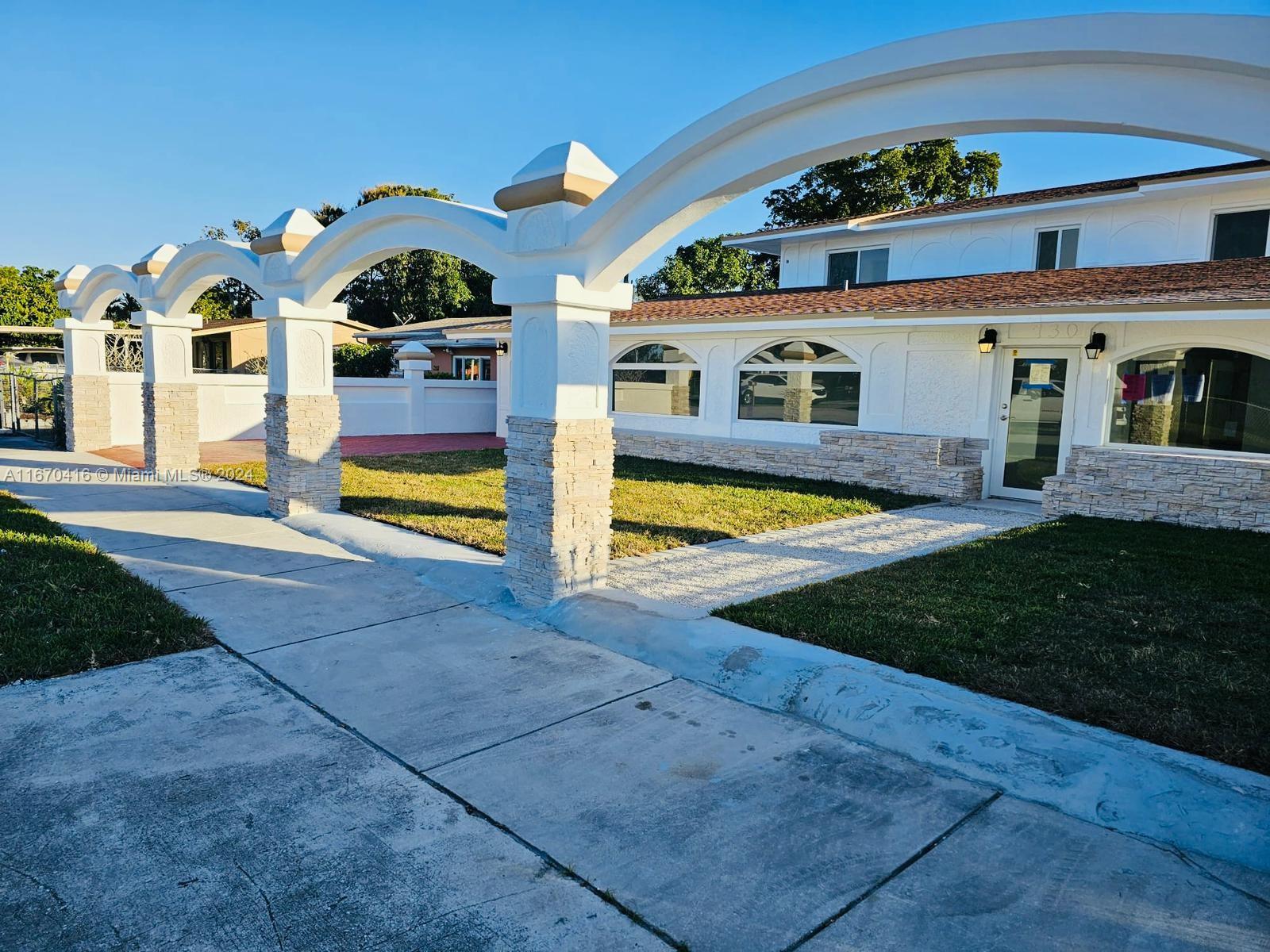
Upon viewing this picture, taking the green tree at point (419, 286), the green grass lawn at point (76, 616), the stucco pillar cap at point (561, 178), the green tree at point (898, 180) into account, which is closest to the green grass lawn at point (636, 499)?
the green grass lawn at point (76, 616)

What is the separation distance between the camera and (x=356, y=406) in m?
20.7

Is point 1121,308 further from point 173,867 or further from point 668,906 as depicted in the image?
point 173,867

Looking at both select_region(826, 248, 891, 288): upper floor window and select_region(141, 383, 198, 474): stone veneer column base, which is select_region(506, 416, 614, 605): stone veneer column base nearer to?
select_region(141, 383, 198, 474): stone veneer column base

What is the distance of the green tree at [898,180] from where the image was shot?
3259cm

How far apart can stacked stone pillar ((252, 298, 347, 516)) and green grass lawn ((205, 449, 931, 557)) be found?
645 mm

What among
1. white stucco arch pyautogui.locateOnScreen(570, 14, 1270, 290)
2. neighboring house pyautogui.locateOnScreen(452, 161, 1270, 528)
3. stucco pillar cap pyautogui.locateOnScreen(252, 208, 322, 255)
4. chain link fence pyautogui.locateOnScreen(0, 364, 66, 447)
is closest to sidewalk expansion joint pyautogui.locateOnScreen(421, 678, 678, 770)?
white stucco arch pyautogui.locateOnScreen(570, 14, 1270, 290)

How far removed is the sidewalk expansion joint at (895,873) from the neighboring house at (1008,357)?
8.58 m

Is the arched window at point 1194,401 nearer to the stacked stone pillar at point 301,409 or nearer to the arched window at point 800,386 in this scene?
the arched window at point 800,386

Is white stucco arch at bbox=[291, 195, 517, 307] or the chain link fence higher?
white stucco arch at bbox=[291, 195, 517, 307]

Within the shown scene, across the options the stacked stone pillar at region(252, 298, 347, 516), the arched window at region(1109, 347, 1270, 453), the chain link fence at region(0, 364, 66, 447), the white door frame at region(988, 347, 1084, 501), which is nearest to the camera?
the stacked stone pillar at region(252, 298, 347, 516)

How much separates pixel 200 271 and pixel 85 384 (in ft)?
20.3

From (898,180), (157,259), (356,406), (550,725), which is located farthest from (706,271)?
(550,725)

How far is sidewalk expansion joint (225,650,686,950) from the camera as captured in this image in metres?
3.02

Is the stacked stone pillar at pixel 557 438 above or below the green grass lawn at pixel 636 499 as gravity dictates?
above
